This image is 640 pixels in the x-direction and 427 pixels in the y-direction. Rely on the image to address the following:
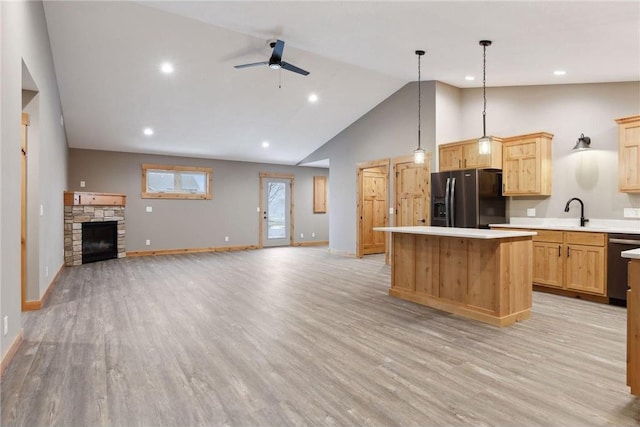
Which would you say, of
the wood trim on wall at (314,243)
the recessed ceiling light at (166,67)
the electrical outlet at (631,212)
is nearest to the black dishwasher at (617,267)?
the electrical outlet at (631,212)

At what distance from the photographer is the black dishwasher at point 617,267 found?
407 cm

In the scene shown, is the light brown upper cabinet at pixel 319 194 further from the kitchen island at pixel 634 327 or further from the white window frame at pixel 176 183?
the kitchen island at pixel 634 327

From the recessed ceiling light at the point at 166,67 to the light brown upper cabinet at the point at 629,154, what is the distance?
19.9 ft

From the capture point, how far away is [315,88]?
6.46 m

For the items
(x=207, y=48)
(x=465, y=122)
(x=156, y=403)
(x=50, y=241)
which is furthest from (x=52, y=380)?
(x=465, y=122)

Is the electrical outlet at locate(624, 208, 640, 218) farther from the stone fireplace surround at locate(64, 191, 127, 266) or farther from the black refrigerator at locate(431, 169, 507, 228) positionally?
the stone fireplace surround at locate(64, 191, 127, 266)

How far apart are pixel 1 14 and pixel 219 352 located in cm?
279

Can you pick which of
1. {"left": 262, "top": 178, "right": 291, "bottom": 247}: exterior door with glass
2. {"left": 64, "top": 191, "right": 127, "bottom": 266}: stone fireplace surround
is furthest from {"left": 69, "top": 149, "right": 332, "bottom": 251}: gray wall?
{"left": 64, "top": 191, "right": 127, "bottom": 266}: stone fireplace surround

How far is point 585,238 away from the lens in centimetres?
440

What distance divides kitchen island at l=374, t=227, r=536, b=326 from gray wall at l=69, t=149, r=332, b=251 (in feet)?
17.0

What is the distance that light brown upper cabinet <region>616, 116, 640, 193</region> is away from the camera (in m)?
4.32

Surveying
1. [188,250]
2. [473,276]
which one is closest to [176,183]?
[188,250]

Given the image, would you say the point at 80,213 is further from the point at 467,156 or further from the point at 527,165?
the point at 527,165

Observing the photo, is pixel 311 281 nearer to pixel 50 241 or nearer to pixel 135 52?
pixel 50 241
